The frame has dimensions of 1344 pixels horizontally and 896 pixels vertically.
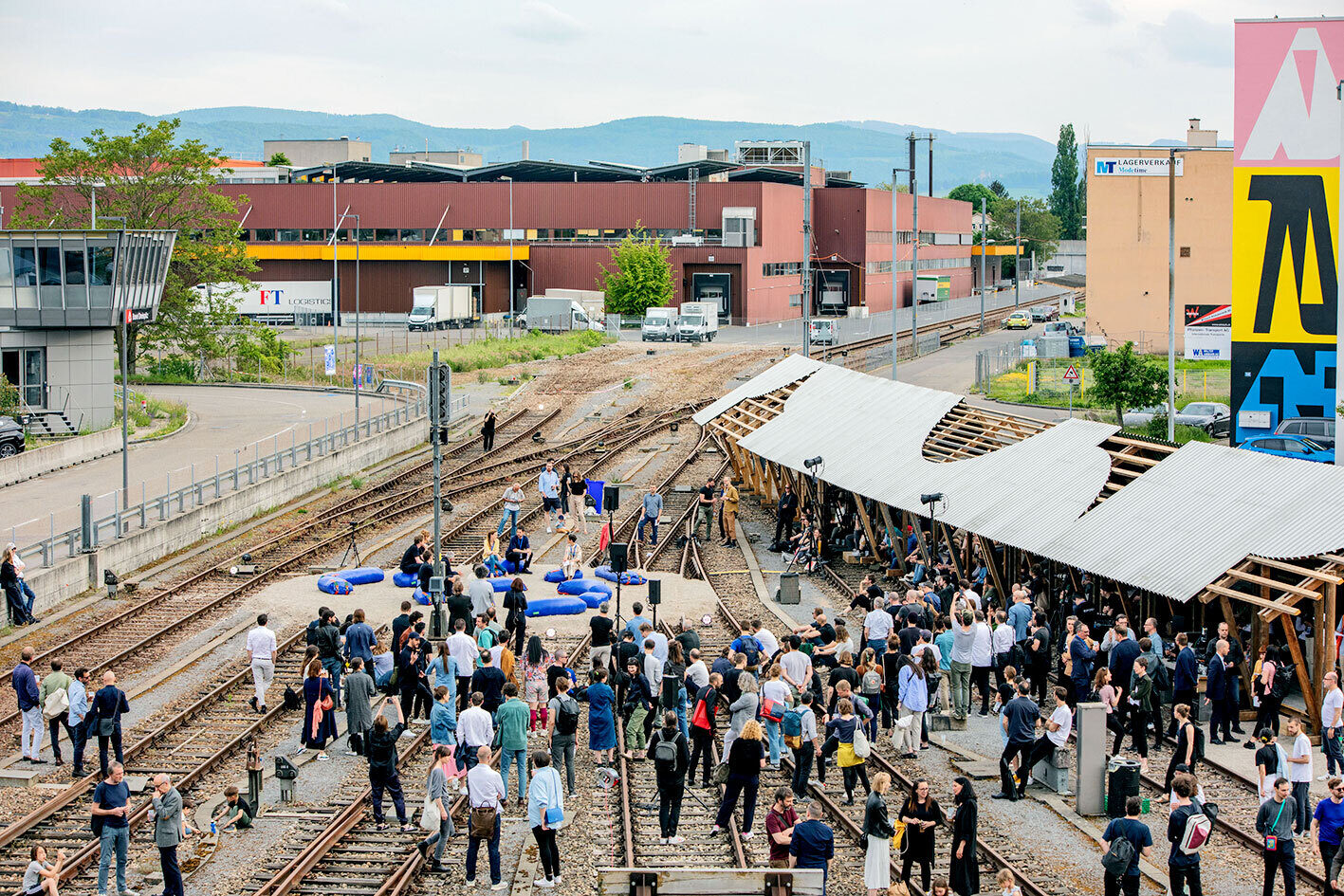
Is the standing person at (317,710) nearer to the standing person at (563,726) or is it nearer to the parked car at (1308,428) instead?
the standing person at (563,726)

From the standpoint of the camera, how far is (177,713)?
795 inches

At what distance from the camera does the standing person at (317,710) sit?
18062 mm

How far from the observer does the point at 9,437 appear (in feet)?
127

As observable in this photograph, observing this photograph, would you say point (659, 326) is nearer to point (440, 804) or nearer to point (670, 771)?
point (670, 771)

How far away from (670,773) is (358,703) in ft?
14.4

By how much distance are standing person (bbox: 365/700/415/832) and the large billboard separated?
94.4 feet

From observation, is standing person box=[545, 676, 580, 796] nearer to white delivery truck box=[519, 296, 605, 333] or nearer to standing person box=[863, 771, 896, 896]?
standing person box=[863, 771, 896, 896]

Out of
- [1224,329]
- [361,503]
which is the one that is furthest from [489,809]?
[1224,329]

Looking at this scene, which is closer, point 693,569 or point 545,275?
point 693,569

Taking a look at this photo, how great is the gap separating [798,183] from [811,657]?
84122 mm

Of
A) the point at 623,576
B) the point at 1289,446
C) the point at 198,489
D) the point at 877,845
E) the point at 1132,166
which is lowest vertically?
the point at 623,576

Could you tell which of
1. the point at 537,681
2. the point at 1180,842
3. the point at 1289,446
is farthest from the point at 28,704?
the point at 1289,446

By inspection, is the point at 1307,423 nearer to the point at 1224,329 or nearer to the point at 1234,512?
the point at 1224,329

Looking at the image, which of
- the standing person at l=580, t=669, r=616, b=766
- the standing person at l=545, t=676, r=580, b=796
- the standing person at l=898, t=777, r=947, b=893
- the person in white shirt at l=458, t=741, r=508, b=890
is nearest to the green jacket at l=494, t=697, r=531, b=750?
the standing person at l=545, t=676, r=580, b=796
